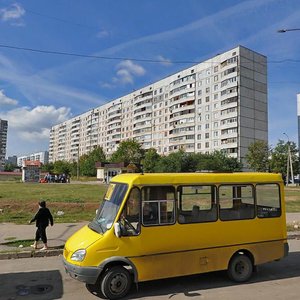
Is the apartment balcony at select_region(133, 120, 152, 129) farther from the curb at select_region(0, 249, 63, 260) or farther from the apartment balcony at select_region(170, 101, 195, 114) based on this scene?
the curb at select_region(0, 249, 63, 260)

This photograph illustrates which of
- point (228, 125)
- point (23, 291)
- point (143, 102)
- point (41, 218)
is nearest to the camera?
point (23, 291)

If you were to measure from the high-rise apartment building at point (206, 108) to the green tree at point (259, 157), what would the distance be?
12.1 meters

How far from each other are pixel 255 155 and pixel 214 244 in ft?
223

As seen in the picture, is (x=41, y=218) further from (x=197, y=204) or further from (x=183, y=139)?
(x=183, y=139)

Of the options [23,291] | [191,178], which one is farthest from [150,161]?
[23,291]

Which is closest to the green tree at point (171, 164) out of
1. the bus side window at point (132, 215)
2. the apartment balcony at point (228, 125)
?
the apartment balcony at point (228, 125)

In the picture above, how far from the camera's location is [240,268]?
783 centimetres

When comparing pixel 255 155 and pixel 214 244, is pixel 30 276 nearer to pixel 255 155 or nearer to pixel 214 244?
pixel 214 244

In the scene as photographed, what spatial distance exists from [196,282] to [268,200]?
2.43 metres

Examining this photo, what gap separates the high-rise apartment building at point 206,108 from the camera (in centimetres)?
8700

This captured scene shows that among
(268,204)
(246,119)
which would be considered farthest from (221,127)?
(268,204)

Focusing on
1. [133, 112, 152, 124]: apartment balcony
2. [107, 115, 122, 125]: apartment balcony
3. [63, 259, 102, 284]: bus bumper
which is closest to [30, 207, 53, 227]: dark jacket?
[63, 259, 102, 284]: bus bumper

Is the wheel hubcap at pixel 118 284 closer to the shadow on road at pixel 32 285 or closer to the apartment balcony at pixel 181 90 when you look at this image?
the shadow on road at pixel 32 285

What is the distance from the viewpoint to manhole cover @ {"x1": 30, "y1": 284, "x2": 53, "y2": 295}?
23.3 feet
